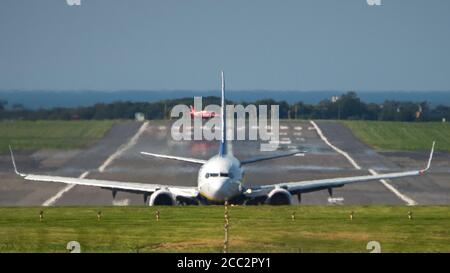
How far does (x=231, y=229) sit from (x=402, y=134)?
255 feet

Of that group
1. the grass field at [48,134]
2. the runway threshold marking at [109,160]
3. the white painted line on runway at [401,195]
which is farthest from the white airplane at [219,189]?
the grass field at [48,134]

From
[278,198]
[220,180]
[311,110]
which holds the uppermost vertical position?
[220,180]

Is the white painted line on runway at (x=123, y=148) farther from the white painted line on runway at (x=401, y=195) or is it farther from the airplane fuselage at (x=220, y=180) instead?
the airplane fuselage at (x=220, y=180)

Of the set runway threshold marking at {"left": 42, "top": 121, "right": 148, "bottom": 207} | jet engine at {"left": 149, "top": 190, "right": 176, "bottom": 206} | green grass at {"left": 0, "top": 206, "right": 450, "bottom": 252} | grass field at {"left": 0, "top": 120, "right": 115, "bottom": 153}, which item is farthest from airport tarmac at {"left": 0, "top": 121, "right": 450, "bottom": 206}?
green grass at {"left": 0, "top": 206, "right": 450, "bottom": 252}

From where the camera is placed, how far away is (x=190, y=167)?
8350 cm

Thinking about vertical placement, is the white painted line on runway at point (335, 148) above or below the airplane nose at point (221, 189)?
below

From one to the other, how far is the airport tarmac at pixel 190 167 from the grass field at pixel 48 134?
197cm

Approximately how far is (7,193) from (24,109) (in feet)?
112

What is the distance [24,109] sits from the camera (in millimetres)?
100250

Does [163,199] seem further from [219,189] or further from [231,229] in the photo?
[231,229]

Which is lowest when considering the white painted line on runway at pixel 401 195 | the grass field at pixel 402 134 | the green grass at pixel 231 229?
the white painted line on runway at pixel 401 195

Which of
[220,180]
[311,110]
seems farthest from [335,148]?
[220,180]

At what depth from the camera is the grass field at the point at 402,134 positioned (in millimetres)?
104062
